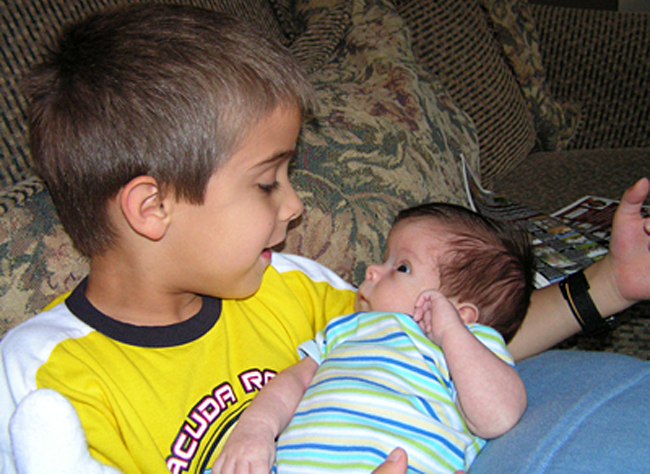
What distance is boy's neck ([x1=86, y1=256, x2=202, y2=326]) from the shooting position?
86 cm

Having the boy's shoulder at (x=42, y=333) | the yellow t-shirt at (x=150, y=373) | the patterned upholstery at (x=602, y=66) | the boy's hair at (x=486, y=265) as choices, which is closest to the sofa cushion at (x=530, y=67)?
the patterned upholstery at (x=602, y=66)

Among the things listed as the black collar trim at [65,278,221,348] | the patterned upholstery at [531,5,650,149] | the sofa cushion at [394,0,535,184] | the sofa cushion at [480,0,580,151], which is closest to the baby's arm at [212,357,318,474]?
the black collar trim at [65,278,221,348]

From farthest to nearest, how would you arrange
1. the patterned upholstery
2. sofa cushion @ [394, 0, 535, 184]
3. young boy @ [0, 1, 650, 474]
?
the patterned upholstery < sofa cushion @ [394, 0, 535, 184] < young boy @ [0, 1, 650, 474]

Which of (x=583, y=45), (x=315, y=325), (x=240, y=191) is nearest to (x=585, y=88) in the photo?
(x=583, y=45)

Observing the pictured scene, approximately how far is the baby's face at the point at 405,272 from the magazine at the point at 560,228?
401 millimetres

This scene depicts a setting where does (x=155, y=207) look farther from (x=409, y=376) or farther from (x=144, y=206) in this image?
(x=409, y=376)

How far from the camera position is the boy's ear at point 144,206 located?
31.2 inches

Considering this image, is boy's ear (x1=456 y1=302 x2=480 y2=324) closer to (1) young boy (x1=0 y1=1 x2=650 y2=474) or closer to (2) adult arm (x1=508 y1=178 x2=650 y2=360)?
(2) adult arm (x1=508 y1=178 x2=650 y2=360)

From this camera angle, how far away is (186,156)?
80 cm

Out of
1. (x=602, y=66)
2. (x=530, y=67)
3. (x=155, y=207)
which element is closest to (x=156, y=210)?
(x=155, y=207)

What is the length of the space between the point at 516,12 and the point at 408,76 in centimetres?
92

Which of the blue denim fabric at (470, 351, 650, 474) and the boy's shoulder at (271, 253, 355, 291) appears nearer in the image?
the blue denim fabric at (470, 351, 650, 474)

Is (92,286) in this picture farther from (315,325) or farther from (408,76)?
(408,76)

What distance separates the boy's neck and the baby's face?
379mm
